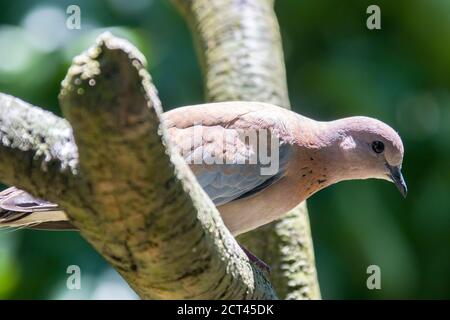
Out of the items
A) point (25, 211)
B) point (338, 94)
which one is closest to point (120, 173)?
point (25, 211)

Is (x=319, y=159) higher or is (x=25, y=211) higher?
(x=319, y=159)

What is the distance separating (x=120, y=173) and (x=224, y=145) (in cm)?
209

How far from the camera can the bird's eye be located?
4.32 metres

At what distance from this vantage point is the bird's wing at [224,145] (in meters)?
4.00

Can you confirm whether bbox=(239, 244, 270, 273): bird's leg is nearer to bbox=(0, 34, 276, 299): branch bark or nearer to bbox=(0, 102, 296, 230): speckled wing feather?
bbox=(0, 102, 296, 230): speckled wing feather

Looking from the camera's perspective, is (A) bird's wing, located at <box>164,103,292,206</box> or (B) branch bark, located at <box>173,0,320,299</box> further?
(B) branch bark, located at <box>173,0,320,299</box>

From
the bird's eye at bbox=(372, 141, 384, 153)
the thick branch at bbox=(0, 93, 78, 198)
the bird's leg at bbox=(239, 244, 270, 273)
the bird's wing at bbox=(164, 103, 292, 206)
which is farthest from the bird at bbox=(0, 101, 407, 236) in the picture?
the thick branch at bbox=(0, 93, 78, 198)

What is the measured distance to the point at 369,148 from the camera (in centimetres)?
432

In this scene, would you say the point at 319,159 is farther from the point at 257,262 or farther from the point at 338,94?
the point at 338,94

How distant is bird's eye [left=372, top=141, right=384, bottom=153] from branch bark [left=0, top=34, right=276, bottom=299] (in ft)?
6.78

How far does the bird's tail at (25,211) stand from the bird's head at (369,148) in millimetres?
1397

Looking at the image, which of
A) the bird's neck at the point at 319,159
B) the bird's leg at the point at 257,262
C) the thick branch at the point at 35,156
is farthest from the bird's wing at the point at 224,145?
the thick branch at the point at 35,156
